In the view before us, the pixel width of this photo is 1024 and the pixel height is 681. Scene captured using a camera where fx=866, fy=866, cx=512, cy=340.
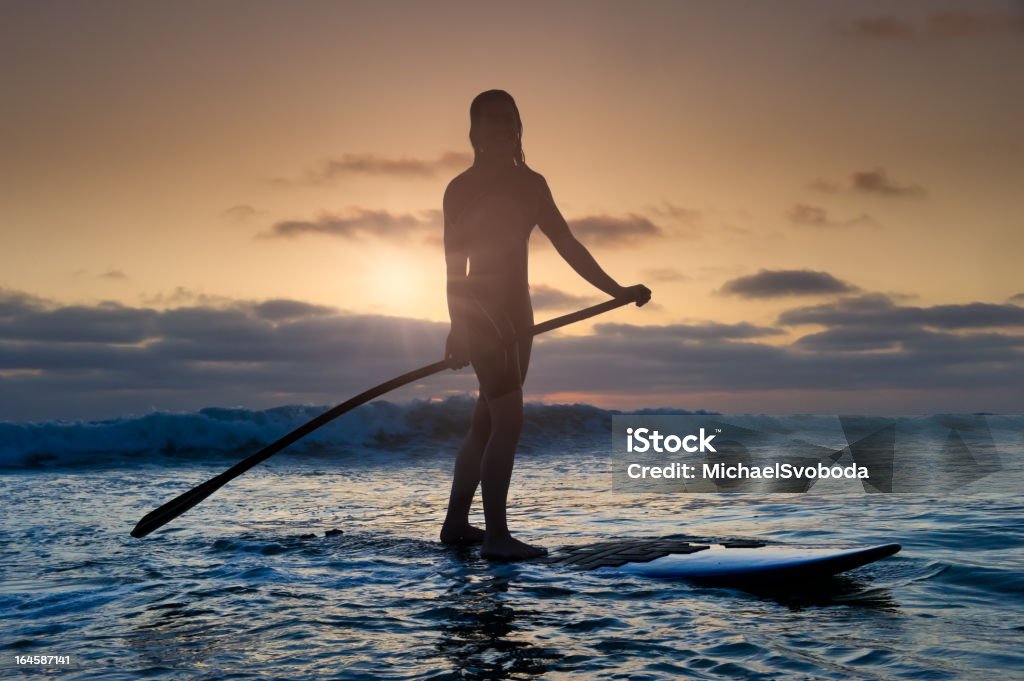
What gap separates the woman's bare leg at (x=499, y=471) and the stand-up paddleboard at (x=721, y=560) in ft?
1.00

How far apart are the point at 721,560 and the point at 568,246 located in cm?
224

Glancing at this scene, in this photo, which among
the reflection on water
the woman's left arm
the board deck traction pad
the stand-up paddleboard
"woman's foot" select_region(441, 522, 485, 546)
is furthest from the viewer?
"woman's foot" select_region(441, 522, 485, 546)

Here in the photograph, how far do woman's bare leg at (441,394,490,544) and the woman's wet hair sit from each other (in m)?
1.60

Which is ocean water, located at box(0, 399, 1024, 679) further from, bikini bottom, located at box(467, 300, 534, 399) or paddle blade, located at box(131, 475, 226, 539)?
bikini bottom, located at box(467, 300, 534, 399)

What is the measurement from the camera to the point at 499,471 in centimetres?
550

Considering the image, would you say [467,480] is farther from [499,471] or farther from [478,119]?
[478,119]

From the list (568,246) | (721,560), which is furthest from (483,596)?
(568,246)

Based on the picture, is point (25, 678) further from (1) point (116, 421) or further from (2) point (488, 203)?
(1) point (116, 421)

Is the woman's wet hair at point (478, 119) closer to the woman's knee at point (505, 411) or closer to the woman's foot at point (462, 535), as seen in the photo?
the woman's knee at point (505, 411)

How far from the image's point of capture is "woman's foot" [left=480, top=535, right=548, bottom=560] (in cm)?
539

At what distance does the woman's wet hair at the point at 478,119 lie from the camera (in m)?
5.55

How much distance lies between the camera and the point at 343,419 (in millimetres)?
20203

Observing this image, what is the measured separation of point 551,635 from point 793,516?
4.54 m

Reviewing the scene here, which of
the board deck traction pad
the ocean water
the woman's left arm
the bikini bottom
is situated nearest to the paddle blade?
the ocean water
